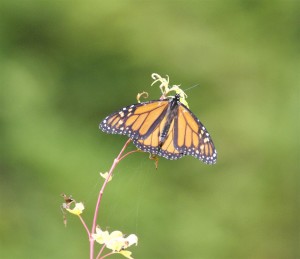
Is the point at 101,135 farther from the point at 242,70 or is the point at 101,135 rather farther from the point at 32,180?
the point at 242,70

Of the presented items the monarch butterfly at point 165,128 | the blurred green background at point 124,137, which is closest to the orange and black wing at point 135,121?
the monarch butterfly at point 165,128

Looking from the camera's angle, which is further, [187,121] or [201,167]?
[201,167]

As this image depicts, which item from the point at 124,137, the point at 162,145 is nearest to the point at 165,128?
the point at 162,145

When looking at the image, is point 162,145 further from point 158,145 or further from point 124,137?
point 124,137

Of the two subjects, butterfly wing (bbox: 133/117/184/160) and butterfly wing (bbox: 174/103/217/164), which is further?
butterfly wing (bbox: 174/103/217/164)

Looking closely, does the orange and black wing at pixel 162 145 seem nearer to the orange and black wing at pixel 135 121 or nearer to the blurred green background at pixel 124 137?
the orange and black wing at pixel 135 121

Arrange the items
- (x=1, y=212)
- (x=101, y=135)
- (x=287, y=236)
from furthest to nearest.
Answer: (x=287, y=236) → (x=101, y=135) → (x=1, y=212)

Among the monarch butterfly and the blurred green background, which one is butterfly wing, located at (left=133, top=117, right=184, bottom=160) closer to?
the monarch butterfly

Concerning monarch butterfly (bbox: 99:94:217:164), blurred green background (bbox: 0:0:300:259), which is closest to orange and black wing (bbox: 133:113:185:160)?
monarch butterfly (bbox: 99:94:217:164)

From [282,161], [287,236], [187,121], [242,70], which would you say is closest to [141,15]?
[242,70]
